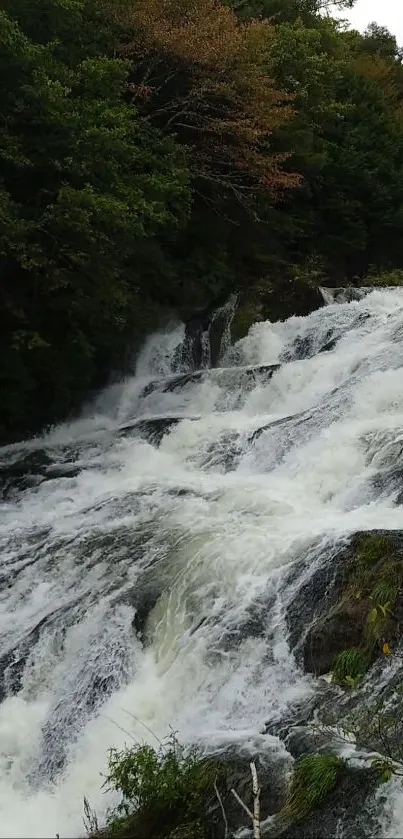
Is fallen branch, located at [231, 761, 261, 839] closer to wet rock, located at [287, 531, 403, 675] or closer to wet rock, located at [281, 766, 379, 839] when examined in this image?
wet rock, located at [281, 766, 379, 839]

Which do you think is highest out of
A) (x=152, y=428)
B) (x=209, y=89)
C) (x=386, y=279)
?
(x=209, y=89)

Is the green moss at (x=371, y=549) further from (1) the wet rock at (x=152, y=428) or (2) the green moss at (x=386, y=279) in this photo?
(2) the green moss at (x=386, y=279)

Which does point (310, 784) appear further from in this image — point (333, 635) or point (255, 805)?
point (333, 635)

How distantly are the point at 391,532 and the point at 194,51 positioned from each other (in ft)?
35.3

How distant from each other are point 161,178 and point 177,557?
7.36 metres

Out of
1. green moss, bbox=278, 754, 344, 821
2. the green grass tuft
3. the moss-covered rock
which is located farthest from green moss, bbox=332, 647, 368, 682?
green moss, bbox=278, 754, 344, 821

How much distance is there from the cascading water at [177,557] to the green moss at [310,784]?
1.02ft

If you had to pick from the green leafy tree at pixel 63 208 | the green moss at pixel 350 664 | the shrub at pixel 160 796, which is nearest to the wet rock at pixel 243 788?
the shrub at pixel 160 796

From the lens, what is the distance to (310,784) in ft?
12.6

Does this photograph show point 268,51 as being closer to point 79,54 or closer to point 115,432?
point 79,54

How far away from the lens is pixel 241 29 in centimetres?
1492

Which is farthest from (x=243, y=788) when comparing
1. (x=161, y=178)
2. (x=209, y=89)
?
(x=209, y=89)

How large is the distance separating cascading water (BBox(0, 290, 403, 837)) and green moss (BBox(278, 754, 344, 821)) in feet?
1.02

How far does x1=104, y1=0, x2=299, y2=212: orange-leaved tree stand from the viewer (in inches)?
517
